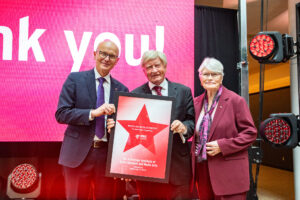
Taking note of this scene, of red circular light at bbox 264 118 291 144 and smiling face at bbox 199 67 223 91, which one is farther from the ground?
smiling face at bbox 199 67 223 91

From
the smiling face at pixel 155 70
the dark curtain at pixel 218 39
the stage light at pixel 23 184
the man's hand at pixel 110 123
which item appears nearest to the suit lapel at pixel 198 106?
the smiling face at pixel 155 70

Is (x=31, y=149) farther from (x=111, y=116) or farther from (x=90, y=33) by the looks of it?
(x=111, y=116)

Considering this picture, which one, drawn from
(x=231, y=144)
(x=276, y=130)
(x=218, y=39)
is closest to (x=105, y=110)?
(x=231, y=144)

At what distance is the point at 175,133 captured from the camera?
172 centimetres

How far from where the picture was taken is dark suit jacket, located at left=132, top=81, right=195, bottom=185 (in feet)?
5.49

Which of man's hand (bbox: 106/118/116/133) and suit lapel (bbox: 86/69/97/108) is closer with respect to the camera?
man's hand (bbox: 106/118/116/133)

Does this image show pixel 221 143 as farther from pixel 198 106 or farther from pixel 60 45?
pixel 60 45

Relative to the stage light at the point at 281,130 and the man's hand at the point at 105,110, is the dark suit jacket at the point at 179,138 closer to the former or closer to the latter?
the man's hand at the point at 105,110

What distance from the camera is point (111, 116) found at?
173 cm

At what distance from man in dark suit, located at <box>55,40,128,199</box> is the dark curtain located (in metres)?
1.98

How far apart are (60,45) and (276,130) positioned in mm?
2341

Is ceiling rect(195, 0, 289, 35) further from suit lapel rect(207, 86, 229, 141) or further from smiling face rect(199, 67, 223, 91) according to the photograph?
suit lapel rect(207, 86, 229, 141)

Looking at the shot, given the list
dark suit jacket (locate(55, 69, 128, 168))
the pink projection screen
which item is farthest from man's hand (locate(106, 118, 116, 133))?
the pink projection screen

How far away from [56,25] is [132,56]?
90 centimetres
